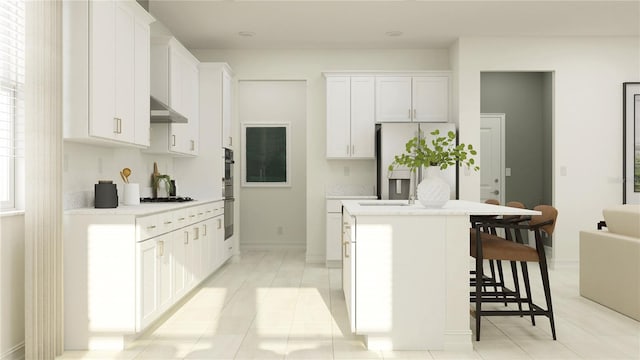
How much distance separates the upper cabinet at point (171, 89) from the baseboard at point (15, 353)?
7.64ft

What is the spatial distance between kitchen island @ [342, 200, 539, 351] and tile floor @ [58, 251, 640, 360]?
0.11 metres

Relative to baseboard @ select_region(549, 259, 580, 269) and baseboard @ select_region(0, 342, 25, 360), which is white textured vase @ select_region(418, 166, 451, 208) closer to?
baseboard @ select_region(0, 342, 25, 360)

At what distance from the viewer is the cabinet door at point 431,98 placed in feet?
20.8

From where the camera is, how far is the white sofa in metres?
3.85

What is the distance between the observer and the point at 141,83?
13.3 ft

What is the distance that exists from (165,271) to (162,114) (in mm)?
1481

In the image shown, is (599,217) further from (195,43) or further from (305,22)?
(195,43)

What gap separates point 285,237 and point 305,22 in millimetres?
3632

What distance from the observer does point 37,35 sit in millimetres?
2883

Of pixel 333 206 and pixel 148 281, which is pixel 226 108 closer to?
pixel 333 206

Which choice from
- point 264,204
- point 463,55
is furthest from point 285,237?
point 463,55

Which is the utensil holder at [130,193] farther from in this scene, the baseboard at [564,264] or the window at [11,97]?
the baseboard at [564,264]

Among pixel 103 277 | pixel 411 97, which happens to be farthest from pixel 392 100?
pixel 103 277

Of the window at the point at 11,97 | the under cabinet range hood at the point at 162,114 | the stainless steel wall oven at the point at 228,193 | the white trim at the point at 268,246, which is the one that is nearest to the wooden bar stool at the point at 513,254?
the under cabinet range hood at the point at 162,114
